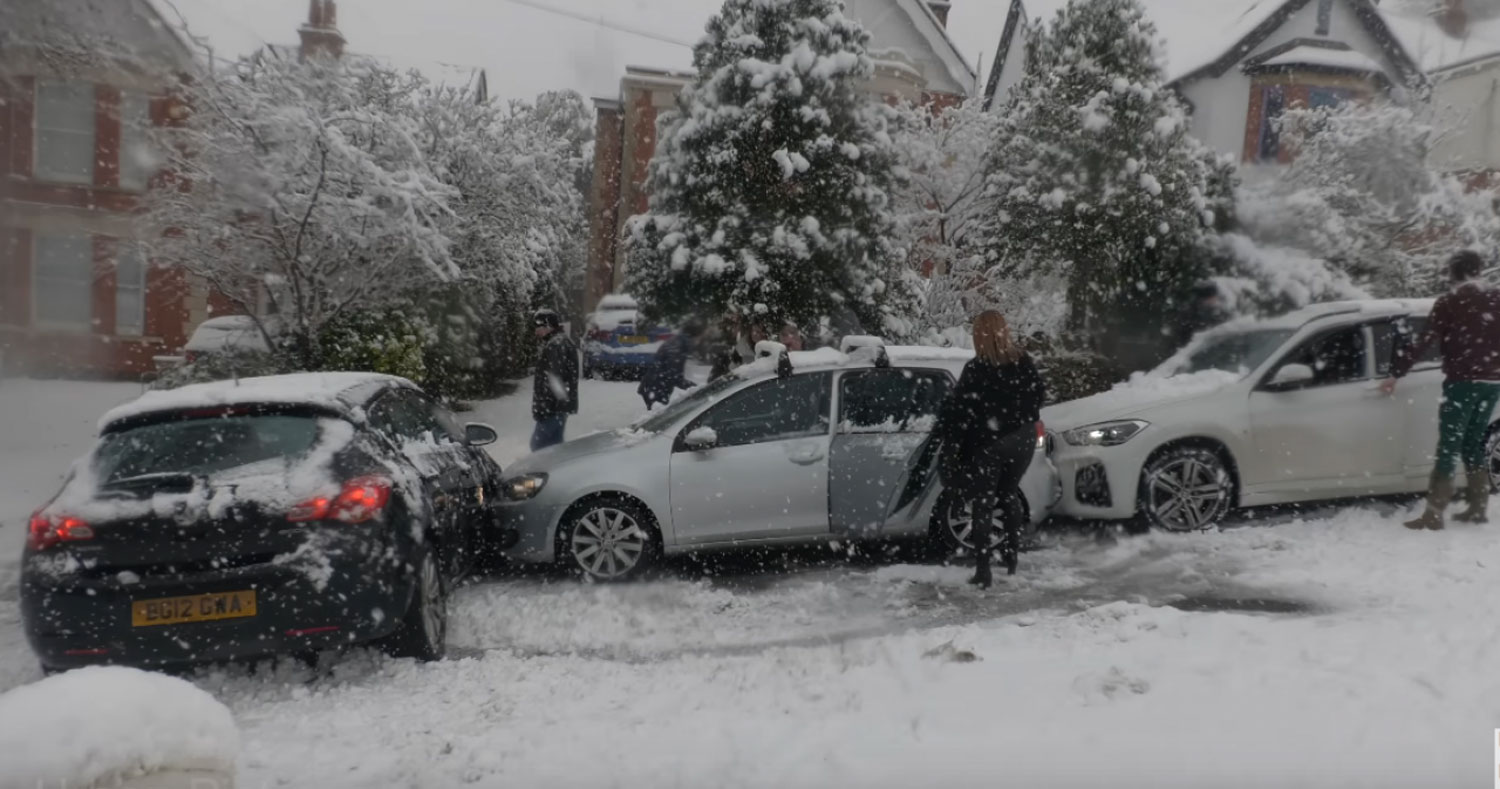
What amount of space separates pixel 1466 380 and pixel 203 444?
704cm

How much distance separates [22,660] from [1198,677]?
5.52 m

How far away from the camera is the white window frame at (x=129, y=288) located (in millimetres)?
5807

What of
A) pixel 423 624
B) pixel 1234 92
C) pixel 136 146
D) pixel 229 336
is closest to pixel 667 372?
pixel 229 336

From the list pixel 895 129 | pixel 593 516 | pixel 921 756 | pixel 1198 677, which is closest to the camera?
pixel 921 756

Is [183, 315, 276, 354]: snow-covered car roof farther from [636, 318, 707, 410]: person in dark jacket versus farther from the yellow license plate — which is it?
the yellow license plate

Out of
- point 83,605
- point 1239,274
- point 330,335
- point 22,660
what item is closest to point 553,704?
point 83,605

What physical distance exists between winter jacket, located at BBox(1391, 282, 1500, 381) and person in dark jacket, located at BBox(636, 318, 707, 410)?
612 cm

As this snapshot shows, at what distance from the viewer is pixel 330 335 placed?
10.7 metres

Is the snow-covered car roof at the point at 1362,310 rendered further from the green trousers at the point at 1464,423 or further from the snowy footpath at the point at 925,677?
the snowy footpath at the point at 925,677

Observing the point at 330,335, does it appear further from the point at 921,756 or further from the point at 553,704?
the point at 921,756

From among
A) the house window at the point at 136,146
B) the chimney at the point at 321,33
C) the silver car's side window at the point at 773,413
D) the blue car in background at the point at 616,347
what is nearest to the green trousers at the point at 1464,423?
the silver car's side window at the point at 773,413

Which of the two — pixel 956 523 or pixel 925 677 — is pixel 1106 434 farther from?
pixel 925 677

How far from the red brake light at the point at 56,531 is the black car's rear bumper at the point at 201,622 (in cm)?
7

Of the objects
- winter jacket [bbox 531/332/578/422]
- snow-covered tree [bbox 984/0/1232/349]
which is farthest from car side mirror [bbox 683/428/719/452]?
snow-covered tree [bbox 984/0/1232/349]
